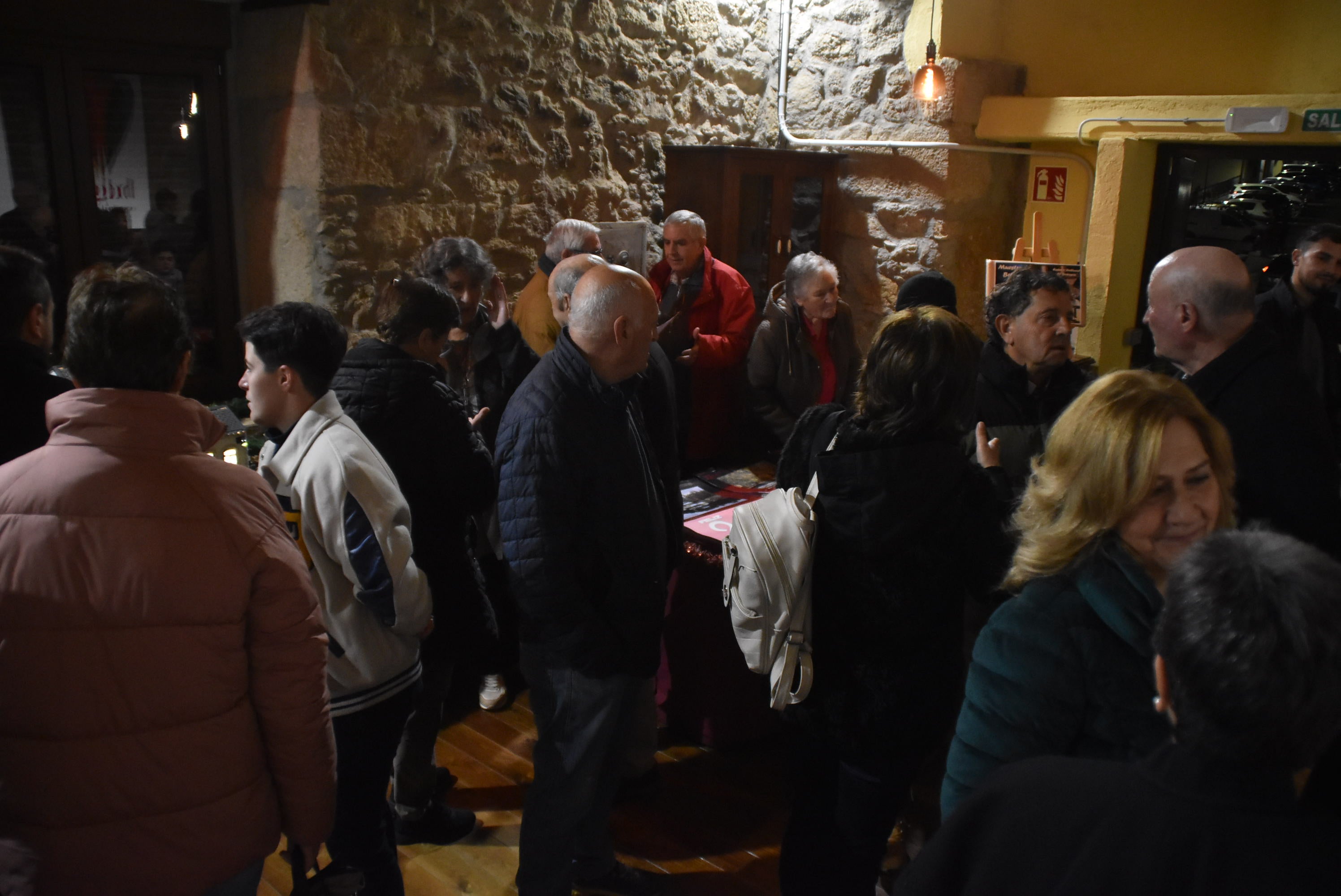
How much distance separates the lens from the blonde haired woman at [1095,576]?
1.38 m

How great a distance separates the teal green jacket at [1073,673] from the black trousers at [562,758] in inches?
41.4

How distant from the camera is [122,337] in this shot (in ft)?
5.06

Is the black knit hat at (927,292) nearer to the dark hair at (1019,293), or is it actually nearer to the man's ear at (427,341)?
the dark hair at (1019,293)

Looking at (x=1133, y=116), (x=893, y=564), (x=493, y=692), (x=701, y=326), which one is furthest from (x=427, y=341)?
(x=1133, y=116)

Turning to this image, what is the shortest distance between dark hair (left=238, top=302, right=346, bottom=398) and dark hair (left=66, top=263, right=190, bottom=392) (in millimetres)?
483

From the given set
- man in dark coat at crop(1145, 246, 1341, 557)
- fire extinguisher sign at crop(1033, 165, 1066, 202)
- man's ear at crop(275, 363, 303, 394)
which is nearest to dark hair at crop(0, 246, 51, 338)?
man's ear at crop(275, 363, 303, 394)

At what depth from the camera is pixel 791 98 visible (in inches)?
227

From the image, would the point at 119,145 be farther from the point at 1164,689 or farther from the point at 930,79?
the point at 1164,689

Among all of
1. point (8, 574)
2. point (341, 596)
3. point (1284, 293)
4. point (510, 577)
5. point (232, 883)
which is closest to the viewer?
point (8, 574)

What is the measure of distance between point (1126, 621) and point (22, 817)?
5.55 ft

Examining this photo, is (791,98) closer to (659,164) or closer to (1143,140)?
(659,164)

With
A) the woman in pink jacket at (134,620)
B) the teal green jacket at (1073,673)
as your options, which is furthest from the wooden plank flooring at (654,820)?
the woman in pink jacket at (134,620)

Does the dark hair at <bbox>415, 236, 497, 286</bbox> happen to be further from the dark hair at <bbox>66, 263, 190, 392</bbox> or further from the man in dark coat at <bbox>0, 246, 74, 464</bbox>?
the dark hair at <bbox>66, 263, 190, 392</bbox>

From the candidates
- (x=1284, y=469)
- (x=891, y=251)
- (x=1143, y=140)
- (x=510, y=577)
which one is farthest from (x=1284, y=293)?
(x=510, y=577)
